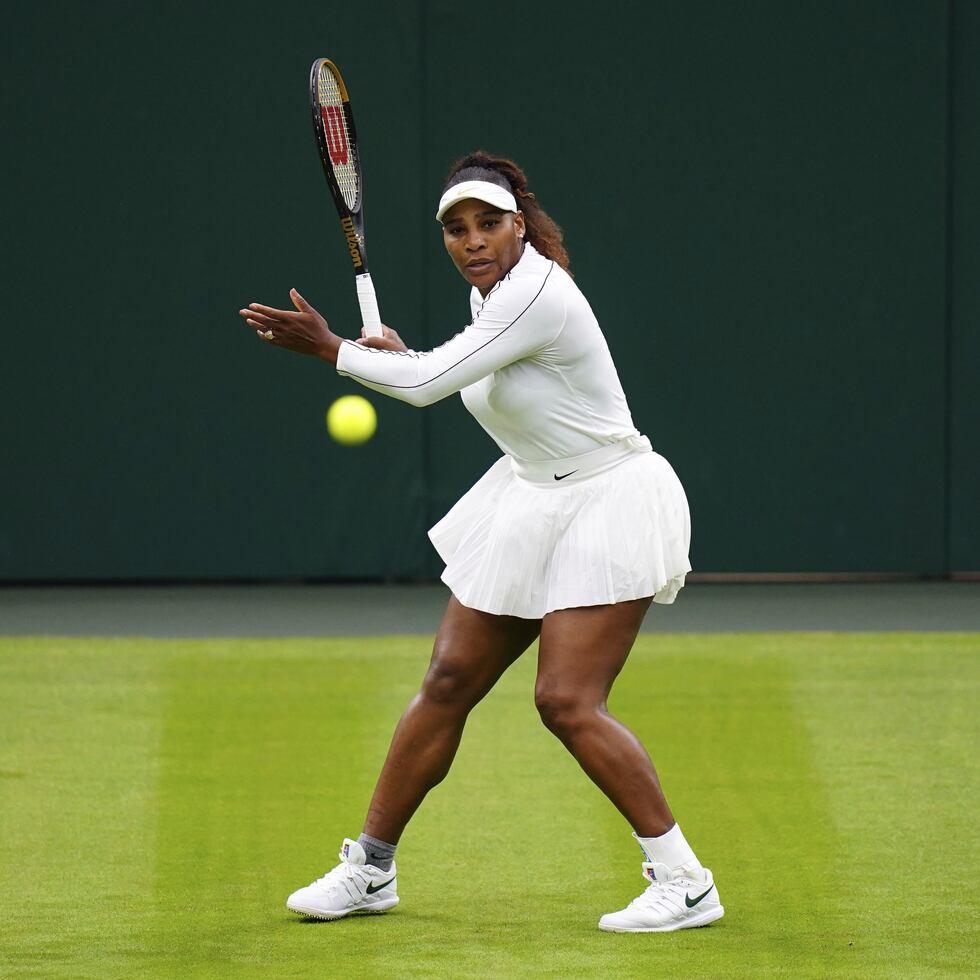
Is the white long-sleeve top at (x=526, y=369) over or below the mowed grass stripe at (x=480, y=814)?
over

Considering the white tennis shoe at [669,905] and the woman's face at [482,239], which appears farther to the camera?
the woman's face at [482,239]

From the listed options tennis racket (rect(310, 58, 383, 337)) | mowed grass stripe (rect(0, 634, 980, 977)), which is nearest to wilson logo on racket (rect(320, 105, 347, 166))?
tennis racket (rect(310, 58, 383, 337))

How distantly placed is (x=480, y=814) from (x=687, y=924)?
48.3 inches

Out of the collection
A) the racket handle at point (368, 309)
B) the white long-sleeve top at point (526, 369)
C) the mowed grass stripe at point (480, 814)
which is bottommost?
the mowed grass stripe at point (480, 814)

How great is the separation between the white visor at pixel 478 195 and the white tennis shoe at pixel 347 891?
1385 mm

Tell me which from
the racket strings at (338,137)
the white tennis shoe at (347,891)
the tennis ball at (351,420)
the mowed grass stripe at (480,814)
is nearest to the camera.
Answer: the mowed grass stripe at (480,814)

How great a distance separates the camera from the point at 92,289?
32.4 feet

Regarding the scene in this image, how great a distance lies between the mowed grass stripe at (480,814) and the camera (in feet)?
12.0

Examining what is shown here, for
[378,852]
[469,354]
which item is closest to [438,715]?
[378,852]

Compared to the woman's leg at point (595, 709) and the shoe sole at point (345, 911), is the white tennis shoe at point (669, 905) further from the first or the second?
the shoe sole at point (345, 911)

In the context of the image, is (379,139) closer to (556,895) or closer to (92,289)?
(92,289)

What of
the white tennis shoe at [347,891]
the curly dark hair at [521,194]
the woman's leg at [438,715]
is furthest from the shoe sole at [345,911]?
the curly dark hair at [521,194]

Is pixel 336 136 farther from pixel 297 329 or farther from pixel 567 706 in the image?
pixel 567 706

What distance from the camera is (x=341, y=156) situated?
4371mm
